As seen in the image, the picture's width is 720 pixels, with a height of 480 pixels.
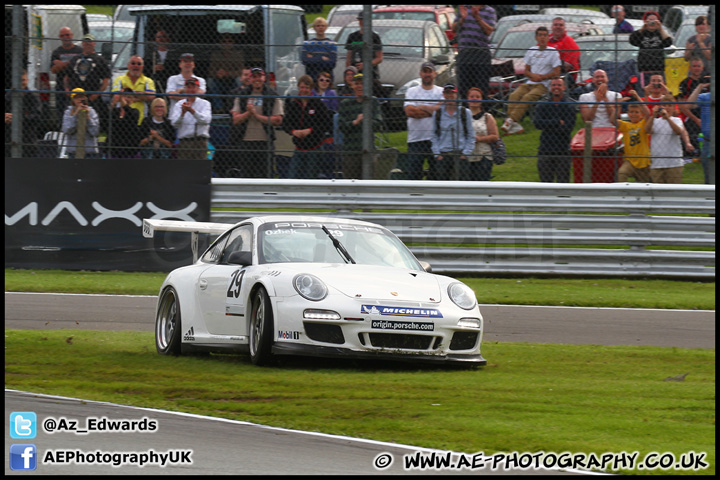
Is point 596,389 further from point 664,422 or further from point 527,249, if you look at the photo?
point 527,249

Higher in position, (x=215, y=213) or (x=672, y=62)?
(x=672, y=62)

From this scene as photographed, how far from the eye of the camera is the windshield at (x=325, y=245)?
854 centimetres

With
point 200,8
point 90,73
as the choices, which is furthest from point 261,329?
point 200,8

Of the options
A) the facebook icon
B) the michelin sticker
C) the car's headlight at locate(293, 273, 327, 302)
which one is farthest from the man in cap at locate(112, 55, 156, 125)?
the facebook icon

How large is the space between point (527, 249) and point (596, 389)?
21.9 feet

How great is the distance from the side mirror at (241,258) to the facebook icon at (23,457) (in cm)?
303

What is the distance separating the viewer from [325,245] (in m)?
8.67

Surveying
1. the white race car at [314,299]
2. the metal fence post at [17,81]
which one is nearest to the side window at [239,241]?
the white race car at [314,299]

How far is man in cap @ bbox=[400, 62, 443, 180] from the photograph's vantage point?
14227 mm

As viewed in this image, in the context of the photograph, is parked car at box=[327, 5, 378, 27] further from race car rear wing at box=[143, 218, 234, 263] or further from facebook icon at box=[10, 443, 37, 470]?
facebook icon at box=[10, 443, 37, 470]

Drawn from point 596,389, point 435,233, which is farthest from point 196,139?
point 596,389

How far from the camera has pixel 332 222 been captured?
8.98 m

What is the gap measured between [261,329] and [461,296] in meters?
1.46

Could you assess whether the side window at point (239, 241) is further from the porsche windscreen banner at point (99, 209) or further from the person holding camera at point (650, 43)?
the person holding camera at point (650, 43)
